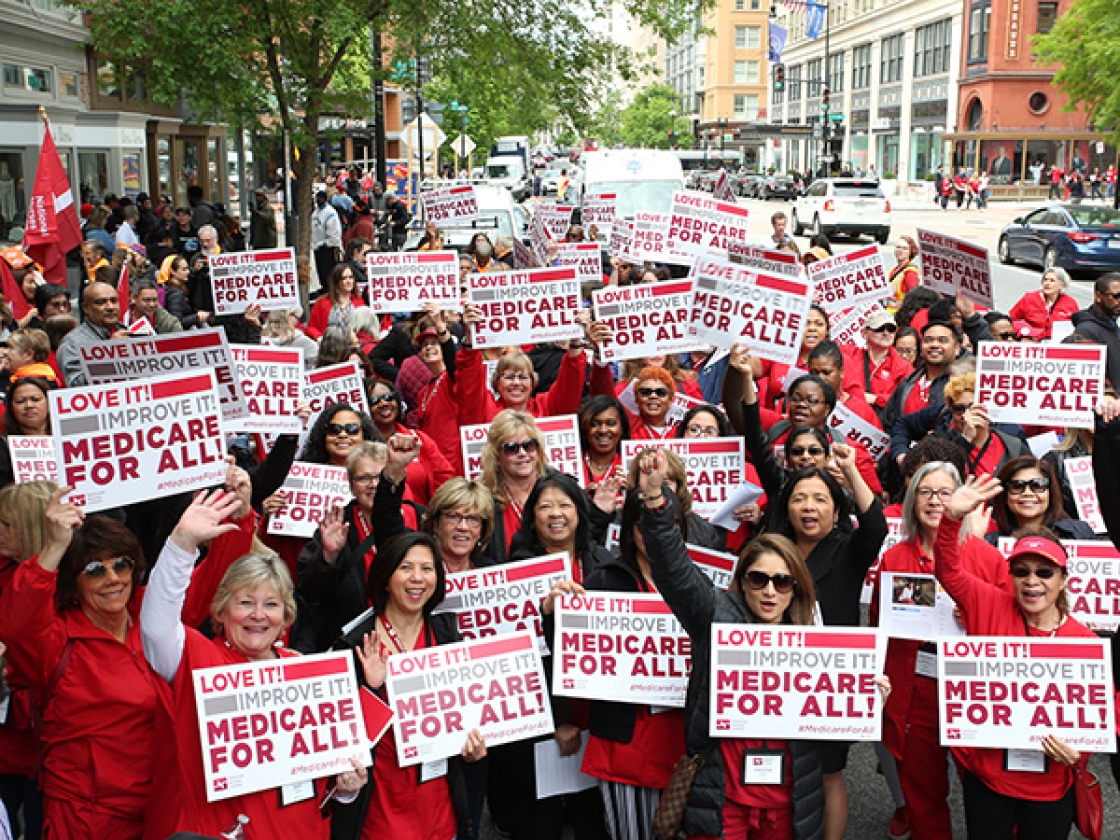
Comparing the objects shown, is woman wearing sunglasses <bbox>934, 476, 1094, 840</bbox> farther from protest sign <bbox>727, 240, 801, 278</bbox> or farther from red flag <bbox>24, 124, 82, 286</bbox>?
red flag <bbox>24, 124, 82, 286</bbox>

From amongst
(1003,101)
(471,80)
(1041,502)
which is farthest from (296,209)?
(1003,101)

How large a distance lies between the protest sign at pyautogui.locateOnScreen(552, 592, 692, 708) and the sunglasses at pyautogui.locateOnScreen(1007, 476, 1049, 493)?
1.82 meters

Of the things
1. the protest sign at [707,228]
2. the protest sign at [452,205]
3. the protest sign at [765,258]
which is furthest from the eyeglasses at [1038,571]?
the protest sign at [452,205]

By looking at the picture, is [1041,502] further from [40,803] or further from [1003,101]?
[1003,101]

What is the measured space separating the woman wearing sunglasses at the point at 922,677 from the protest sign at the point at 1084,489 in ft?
4.38

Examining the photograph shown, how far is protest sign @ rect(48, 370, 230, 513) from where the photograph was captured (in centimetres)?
466

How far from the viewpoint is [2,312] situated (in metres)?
10.0

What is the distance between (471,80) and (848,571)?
50.5ft

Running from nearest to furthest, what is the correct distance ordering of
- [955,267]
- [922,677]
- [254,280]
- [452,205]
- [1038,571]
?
[1038,571] < [922,677] < [254,280] < [955,267] < [452,205]

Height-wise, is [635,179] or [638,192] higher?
[635,179]

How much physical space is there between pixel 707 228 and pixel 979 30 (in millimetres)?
54579

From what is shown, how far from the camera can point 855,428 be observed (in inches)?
303

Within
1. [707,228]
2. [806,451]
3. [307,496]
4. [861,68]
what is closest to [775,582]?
[806,451]

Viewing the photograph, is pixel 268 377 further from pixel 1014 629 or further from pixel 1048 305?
pixel 1048 305
